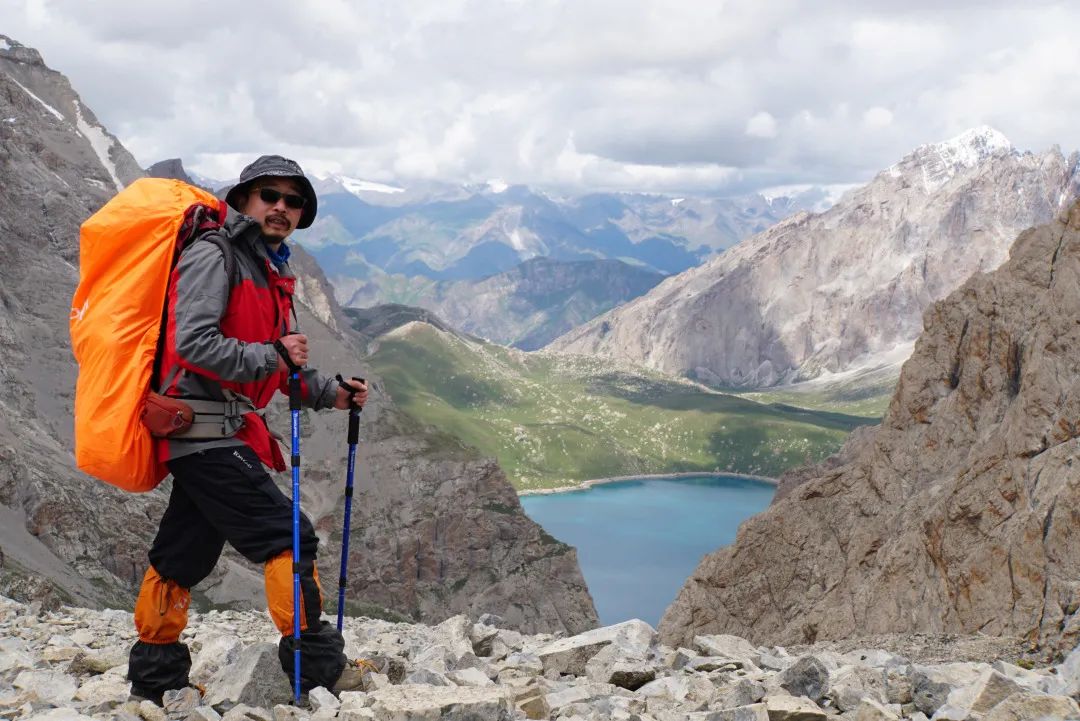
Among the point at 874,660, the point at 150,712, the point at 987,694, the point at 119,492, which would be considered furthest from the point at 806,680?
the point at 119,492

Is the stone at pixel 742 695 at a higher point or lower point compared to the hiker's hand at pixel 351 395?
lower

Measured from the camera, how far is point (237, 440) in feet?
29.2

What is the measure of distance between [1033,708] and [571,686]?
14.7 feet

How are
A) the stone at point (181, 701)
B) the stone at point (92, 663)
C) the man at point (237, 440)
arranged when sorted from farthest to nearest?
the stone at point (92, 663), the stone at point (181, 701), the man at point (237, 440)

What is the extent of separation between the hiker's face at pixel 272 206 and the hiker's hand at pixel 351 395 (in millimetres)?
1634

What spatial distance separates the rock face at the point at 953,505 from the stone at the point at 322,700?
14584mm

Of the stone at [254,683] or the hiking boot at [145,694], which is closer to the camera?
the stone at [254,683]

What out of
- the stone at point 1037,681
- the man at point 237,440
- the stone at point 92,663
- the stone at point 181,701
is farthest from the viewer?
the stone at point 92,663

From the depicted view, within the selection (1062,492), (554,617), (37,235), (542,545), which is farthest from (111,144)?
(1062,492)

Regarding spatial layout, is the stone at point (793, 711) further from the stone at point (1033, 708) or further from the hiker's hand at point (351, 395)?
the hiker's hand at point (351, 395)

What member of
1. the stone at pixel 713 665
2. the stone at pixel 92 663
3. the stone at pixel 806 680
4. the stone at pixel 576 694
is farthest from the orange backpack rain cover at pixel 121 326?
the stone at pixel 713 665

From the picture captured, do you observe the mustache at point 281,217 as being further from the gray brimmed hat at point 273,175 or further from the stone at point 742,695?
the stone at point 742,695

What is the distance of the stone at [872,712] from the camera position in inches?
321

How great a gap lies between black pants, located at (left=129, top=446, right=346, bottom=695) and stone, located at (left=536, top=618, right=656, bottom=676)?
3356mm
